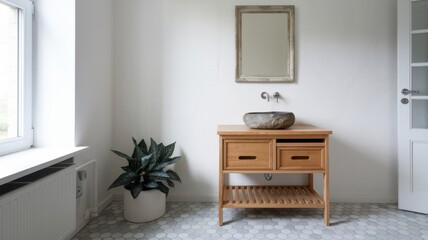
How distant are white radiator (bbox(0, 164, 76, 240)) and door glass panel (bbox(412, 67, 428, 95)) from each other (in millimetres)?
2667

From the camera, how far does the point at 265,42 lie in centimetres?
218

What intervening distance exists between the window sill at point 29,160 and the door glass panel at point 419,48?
268 cm

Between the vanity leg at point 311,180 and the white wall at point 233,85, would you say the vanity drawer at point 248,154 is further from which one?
the vanity leg at point 311,180

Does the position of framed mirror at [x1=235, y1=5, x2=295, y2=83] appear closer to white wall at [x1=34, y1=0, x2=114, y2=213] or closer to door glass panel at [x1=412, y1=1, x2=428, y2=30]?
door glass panel at [x1=412, y1=1, x2=428, y2=30]

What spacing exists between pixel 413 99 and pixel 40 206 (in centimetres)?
272

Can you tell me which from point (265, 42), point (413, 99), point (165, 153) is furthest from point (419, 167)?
point (165, 153)

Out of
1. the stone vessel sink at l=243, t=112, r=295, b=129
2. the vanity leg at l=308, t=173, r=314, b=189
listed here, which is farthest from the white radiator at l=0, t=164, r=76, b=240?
the vanity leg at l=308, t=173, r=314, b=189

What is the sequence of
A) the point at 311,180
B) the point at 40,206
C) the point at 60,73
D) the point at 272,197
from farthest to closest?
the point at 311,180, the point at 272,197, the point at 60,73, the point at 40,206

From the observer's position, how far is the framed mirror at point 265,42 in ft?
7.13

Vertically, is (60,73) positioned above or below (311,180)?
above

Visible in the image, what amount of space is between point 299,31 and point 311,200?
145 cm

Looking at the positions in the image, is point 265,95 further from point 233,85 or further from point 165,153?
point 165,153

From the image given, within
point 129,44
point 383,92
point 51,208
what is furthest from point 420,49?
point 51,208

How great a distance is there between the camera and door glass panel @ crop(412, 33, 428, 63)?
6.65 feet
